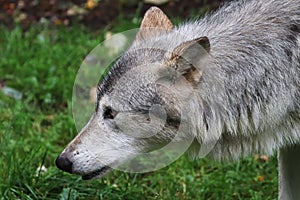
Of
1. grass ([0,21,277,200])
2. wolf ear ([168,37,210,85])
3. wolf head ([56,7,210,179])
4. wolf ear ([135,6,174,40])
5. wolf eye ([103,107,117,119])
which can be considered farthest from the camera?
grass ([0,21,277,200])

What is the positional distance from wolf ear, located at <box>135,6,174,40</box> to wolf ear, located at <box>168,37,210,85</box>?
1.71 ft

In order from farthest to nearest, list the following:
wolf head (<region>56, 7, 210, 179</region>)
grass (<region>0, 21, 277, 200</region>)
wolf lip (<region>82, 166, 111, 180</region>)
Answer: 1. grass (<region>0, 21, 277, 200</region>)
2. wolf lip (<region>82, 166, 111, 180</region>)
3. wolf head (<region>56, 7, 210, 179</region>)

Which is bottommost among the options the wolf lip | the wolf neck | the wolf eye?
the wolf lip

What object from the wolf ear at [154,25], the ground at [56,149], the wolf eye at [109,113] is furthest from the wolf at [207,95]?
the ground at [56,149]

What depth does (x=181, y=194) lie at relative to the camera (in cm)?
522

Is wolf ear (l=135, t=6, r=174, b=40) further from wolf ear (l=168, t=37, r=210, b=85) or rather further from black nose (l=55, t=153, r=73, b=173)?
black nose (l=55, t=153, r=73, b=173)

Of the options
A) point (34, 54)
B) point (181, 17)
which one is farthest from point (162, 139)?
point (181, 17)

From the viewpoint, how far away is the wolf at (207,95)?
4145mm

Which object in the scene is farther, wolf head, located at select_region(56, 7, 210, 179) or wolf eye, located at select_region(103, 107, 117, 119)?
wolf eye, located at select_region(103, 107, 117, 119)

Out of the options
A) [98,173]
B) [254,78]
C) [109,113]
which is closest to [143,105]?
[109,113]

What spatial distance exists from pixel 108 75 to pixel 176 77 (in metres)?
0.48

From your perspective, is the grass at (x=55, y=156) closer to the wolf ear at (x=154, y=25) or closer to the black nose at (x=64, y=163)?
the black nose at (x=64, y=163)

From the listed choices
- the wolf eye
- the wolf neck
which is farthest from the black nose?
the wolf neck

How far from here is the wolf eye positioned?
4262 mm
